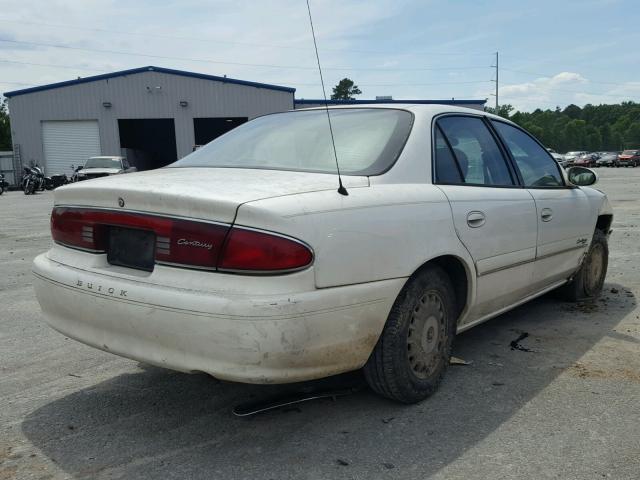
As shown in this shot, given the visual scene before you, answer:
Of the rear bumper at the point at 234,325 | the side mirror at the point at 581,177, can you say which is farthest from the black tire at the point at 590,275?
the rear bumper at the point at 234,325

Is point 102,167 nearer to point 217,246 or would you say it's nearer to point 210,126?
point 210,126

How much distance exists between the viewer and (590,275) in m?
5.03

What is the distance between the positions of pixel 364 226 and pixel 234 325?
2.32 feet

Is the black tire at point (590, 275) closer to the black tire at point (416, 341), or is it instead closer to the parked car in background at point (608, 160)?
the black tire at point (416, 341)

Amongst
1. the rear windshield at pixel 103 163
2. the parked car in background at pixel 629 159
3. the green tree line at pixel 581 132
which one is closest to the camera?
the rear windshield at pixel 103 163

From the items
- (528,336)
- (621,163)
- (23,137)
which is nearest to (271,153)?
(528,336)

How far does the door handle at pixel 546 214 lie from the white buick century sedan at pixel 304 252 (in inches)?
3.9

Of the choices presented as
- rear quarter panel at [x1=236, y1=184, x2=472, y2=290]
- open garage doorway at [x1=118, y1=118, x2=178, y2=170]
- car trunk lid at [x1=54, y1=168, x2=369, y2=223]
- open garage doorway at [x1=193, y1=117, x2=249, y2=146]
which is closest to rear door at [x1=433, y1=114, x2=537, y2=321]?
rear quarter panel at [x1=236, y1=184, x2=472, y2=290]

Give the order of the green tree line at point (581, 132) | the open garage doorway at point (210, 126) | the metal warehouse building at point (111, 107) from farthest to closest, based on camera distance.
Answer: the green tree line at point (581, 132), the open garage doorway at point (210, 126), the metal warehouse building at point (111, 107)

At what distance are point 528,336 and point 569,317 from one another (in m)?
0.66

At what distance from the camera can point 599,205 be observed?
15.9ft

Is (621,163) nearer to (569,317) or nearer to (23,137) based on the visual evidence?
(23,137)

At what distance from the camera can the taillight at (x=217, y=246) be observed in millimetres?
2324

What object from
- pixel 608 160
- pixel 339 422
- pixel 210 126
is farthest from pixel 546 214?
pixel 608 160
